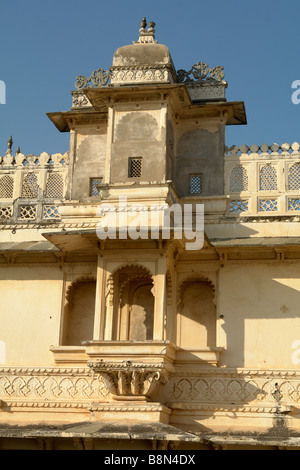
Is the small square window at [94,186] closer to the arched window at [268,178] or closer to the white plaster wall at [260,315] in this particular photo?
the white plaster wall at [260,315]

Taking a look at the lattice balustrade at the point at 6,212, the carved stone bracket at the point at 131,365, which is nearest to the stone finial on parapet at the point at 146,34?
the lattice balustrade at the point at 6,212

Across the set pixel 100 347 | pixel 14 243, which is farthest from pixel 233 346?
pixel 14 243

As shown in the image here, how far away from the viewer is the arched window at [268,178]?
656 inches

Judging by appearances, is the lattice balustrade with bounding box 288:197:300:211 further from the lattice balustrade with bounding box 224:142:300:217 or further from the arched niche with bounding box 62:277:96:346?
the arched niche with bounding box 62:277:96:346

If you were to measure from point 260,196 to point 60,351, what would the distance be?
496 centimetres

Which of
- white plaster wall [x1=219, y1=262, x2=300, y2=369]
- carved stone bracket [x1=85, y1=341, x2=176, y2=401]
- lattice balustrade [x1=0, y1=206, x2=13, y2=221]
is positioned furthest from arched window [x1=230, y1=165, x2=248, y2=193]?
lattice balustrade [x1=0, y1=206, x2=13, y2=221]

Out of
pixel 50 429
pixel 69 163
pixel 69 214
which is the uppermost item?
pixel 69 163

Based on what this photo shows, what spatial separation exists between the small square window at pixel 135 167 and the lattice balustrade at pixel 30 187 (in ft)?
7.33

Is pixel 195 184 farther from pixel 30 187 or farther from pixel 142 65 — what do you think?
pixel 30 187

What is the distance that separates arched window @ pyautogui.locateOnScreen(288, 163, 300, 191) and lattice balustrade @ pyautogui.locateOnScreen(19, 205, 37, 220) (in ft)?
17.4

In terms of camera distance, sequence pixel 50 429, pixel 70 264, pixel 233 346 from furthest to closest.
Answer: pixel 70 264, pixel 233 346, pixel 50 429

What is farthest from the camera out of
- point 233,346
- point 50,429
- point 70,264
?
point 70,264

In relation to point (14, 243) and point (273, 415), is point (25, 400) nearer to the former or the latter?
point (14, 243)

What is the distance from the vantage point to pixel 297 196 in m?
16.5
